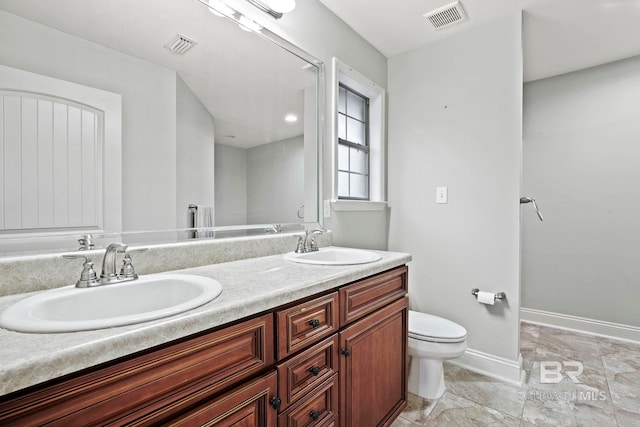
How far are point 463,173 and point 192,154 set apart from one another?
69.5 inches

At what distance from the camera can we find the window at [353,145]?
2.17 metres

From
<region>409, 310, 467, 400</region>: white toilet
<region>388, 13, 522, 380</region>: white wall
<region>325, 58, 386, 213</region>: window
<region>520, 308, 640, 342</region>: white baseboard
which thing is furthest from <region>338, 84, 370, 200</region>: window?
<region>520, 308, 640, 342</region>: white baseboard

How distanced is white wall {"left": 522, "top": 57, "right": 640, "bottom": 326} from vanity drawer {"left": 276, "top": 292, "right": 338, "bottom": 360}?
106 inches

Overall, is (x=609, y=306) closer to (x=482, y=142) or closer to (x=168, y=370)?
(x=482, y=142)

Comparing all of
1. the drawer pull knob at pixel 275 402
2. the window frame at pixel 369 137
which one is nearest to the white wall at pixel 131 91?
the drawer pull knob at pixel 275 402

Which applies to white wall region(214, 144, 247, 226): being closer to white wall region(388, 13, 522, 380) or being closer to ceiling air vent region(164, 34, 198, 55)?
ceiling air vent region(164, 34, 198, 55)

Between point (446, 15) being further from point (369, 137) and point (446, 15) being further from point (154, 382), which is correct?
point (154, 382)

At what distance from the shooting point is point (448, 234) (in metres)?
2.20

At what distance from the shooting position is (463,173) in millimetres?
2129

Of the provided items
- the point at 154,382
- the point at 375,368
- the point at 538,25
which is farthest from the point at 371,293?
the point at 538,25

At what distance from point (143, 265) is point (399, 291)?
44.9 inches

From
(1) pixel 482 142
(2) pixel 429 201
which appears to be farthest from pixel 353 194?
(1) pixel 482 142

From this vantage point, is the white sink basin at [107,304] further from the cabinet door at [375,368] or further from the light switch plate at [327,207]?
the light switch plate at [327,207]

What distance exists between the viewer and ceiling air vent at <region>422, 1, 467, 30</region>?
1.90 meters
